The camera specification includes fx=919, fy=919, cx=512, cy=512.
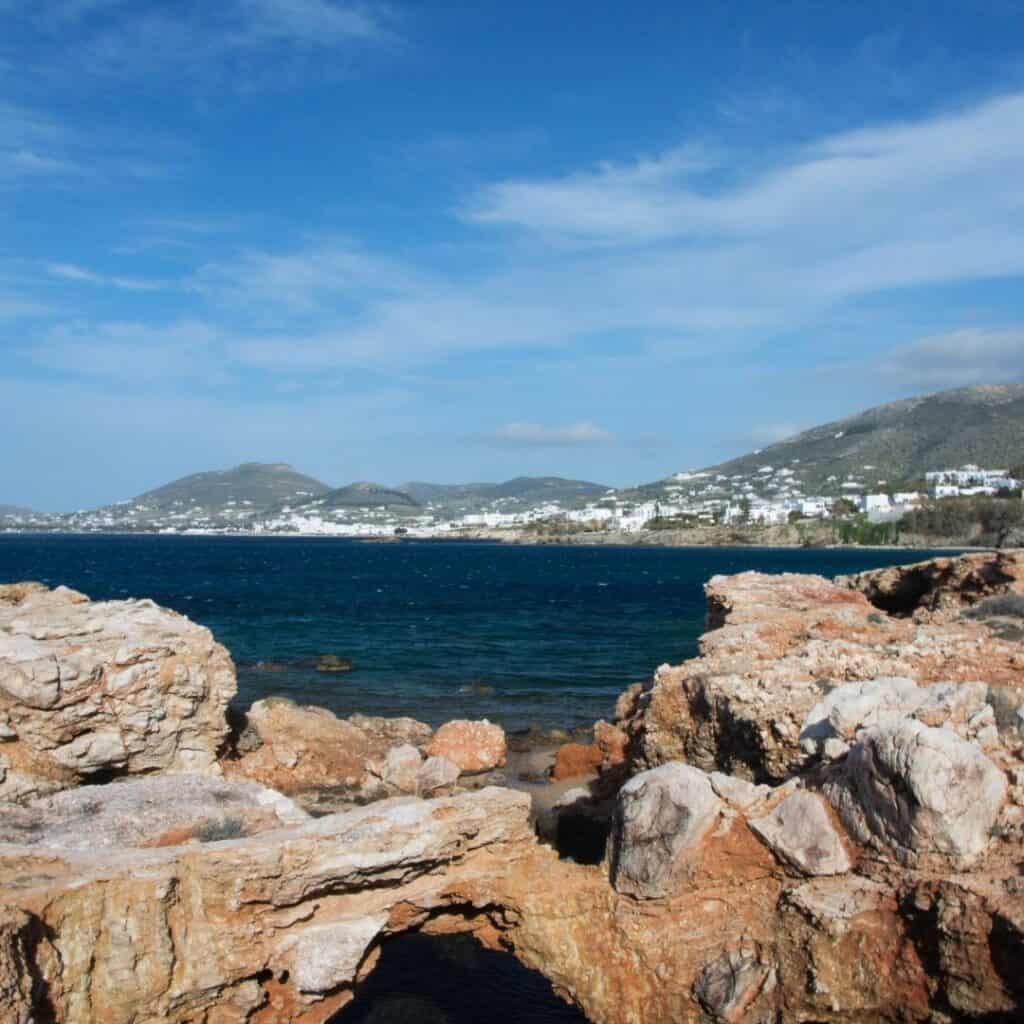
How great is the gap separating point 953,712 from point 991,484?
188846 millimetres

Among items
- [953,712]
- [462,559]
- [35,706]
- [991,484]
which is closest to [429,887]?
[953,712]

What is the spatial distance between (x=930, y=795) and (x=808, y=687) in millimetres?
4276

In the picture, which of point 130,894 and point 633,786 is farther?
point 633,786

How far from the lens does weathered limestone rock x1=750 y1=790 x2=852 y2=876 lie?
9.74 m

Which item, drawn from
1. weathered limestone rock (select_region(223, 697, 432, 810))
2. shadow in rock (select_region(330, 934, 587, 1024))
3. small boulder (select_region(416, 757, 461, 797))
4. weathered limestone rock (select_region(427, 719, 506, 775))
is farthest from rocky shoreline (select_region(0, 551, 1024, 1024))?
weathered limestone rock (select_region(427, 719, 506, 775))

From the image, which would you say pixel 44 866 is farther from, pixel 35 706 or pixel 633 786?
pixel 35 706

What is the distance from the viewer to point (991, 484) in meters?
178

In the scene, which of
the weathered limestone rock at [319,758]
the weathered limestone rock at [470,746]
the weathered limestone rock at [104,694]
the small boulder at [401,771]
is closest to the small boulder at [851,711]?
the small boulder at [401,771]

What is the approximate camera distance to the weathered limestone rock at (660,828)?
400 inches

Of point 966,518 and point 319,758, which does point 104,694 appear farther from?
point 966,518

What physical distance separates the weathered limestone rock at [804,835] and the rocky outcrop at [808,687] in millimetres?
1053

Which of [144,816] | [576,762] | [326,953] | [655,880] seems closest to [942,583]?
[576,762]

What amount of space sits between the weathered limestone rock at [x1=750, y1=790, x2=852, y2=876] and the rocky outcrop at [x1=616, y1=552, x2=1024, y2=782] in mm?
1053

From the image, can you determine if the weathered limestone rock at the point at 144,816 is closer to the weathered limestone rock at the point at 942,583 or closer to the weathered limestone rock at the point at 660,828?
the weathered limestone rock at the point at 660,828
